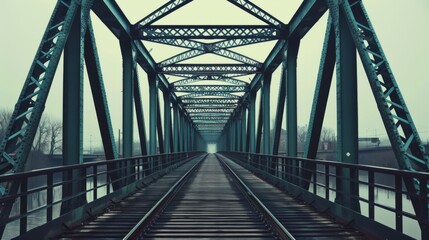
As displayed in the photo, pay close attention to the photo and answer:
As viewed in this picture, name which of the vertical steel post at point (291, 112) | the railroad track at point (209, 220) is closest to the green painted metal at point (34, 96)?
the railroad track at point (209, 220)

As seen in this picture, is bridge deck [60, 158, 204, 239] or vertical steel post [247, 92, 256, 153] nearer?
bridge deck [60, 158, 204, 239]

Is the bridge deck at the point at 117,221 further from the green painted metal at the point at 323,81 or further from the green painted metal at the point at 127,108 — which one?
the green painted metal at the point at 323,81

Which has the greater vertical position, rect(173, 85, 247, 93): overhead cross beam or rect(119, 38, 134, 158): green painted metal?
rect(173, 85, 247, 93): overhead cross beam

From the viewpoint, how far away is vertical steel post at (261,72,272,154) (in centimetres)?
2506

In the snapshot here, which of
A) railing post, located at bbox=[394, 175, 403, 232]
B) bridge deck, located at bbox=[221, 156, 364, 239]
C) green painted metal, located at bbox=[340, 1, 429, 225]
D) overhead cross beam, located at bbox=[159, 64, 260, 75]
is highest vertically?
overhead cross beam, located at bbox=[159, 64, 260, 75]

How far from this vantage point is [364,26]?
30.9ft

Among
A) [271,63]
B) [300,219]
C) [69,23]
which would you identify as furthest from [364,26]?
[271,63]

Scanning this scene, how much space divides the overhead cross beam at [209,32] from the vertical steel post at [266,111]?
25.6 ft

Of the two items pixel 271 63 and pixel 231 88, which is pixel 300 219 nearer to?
pixel 271 63

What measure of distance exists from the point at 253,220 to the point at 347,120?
3.39 meters

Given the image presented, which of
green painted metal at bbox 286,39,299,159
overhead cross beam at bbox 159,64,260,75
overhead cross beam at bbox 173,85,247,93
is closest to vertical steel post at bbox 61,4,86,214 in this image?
green painted metal at bbox 286,39,299,159

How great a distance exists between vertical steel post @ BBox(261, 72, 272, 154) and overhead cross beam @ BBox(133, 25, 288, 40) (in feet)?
25.6

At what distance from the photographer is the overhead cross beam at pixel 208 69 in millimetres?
25859

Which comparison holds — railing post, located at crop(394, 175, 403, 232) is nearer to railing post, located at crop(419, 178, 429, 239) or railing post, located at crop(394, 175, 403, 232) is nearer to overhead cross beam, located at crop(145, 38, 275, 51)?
railing post, located at crop(419, 178, 429, 239)
